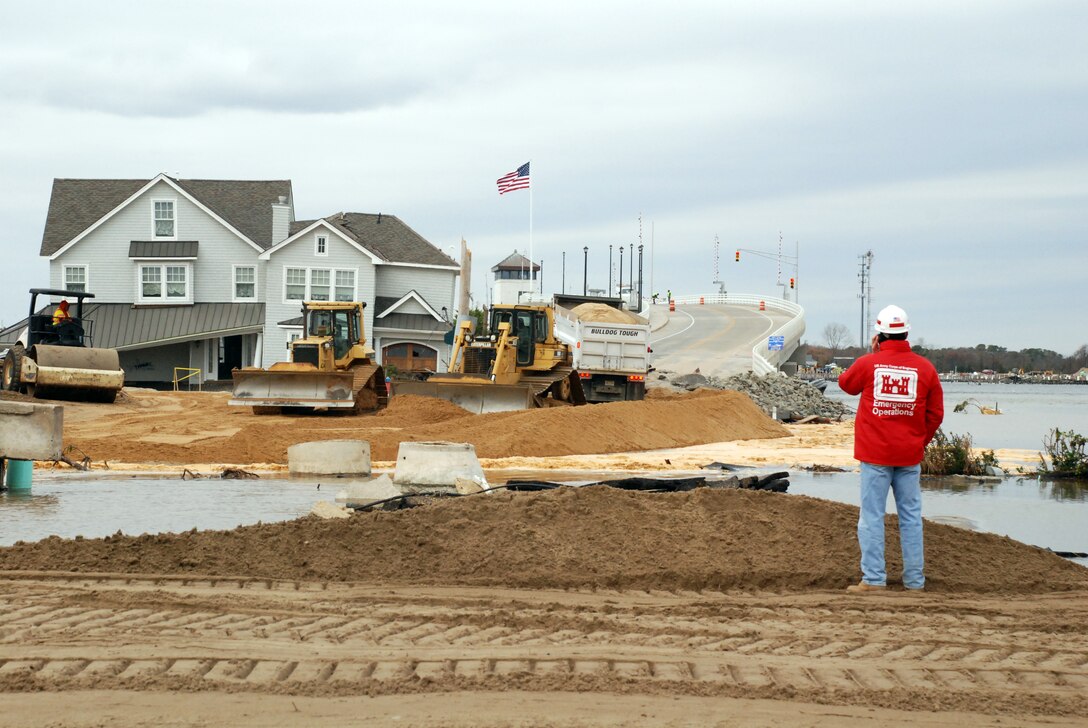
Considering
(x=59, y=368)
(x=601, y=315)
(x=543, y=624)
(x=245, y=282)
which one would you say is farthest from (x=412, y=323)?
(x=543, y=624)

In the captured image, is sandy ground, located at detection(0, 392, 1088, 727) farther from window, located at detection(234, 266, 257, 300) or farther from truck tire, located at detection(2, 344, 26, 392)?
window, located at detection(234, 266, 257, 300)

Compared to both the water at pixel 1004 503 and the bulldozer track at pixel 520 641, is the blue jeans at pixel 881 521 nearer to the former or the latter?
the bulldozer track at pixel 520 641

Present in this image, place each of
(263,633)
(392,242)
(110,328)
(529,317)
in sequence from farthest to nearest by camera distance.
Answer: (392,242)
(110,328)
(529,317)
(263,633)

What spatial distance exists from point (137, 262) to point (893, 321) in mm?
41302

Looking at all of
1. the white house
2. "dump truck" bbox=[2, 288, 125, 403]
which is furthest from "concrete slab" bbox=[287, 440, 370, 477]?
the white house

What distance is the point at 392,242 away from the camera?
160ft

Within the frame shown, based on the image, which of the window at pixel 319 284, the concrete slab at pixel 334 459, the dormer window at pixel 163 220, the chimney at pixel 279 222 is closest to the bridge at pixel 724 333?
the window at pixel 319 284

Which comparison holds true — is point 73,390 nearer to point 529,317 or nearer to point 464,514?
point 529,317

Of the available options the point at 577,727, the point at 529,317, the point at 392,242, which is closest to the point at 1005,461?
the point at 529,317

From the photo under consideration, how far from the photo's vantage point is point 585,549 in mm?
8852

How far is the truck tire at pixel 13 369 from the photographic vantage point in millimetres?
29562

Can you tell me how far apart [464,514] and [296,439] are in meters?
12.5

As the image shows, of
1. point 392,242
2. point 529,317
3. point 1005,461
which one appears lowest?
point 1005,461

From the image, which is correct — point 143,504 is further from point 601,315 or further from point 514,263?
point 514,263
